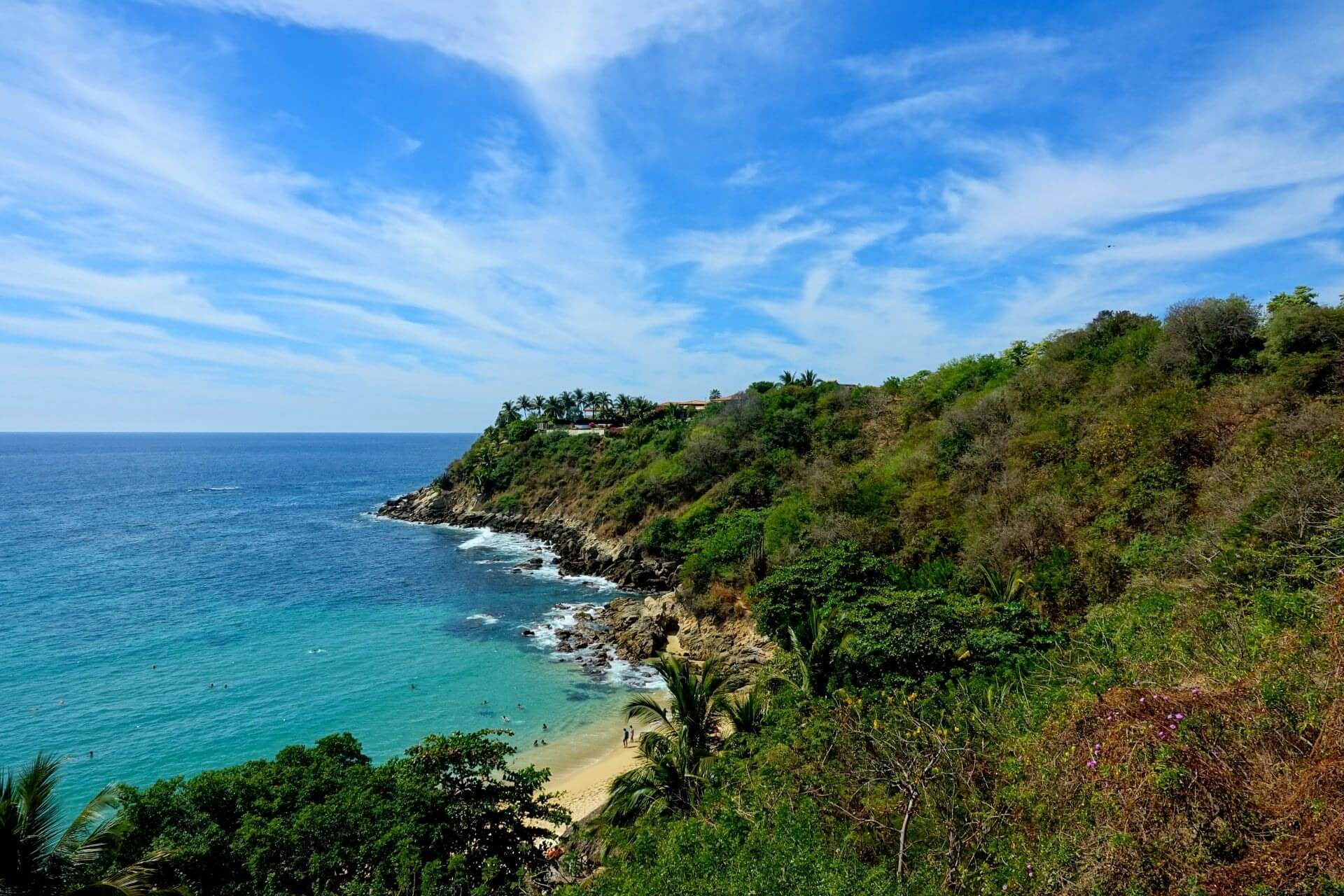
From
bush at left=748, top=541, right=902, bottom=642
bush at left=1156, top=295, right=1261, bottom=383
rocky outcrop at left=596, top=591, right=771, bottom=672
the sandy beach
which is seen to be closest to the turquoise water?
the sandy beach

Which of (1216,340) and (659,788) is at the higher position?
(1216,340)

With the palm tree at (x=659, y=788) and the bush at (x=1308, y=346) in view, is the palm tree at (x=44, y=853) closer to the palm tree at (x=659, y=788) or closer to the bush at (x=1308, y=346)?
the palm tree at (x=659, y=788)

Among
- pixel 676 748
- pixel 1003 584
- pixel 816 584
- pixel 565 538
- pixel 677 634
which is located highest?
pixel 1003 584

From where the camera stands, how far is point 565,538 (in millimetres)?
57688

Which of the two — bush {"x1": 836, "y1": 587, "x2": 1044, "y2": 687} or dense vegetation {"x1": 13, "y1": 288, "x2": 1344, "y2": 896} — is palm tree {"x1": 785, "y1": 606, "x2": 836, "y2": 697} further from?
bush {"x1": 836, "y1": 587, "x2": 1044, "y2": 687}

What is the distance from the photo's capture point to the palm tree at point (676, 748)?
14.4 meters

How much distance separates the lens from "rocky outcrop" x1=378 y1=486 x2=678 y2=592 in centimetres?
4503

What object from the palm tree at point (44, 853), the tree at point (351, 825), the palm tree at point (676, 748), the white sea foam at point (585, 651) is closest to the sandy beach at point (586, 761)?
the white sea foam at point (585, 651)

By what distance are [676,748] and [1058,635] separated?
10.2 meters

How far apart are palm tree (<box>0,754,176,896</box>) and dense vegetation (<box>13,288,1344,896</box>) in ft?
1.36

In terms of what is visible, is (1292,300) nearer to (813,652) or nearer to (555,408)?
(813,652)

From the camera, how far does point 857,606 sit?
20828 mm

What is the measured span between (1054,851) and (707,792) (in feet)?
21.6

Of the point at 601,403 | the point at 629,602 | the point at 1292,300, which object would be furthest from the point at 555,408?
the point at 1292,300
